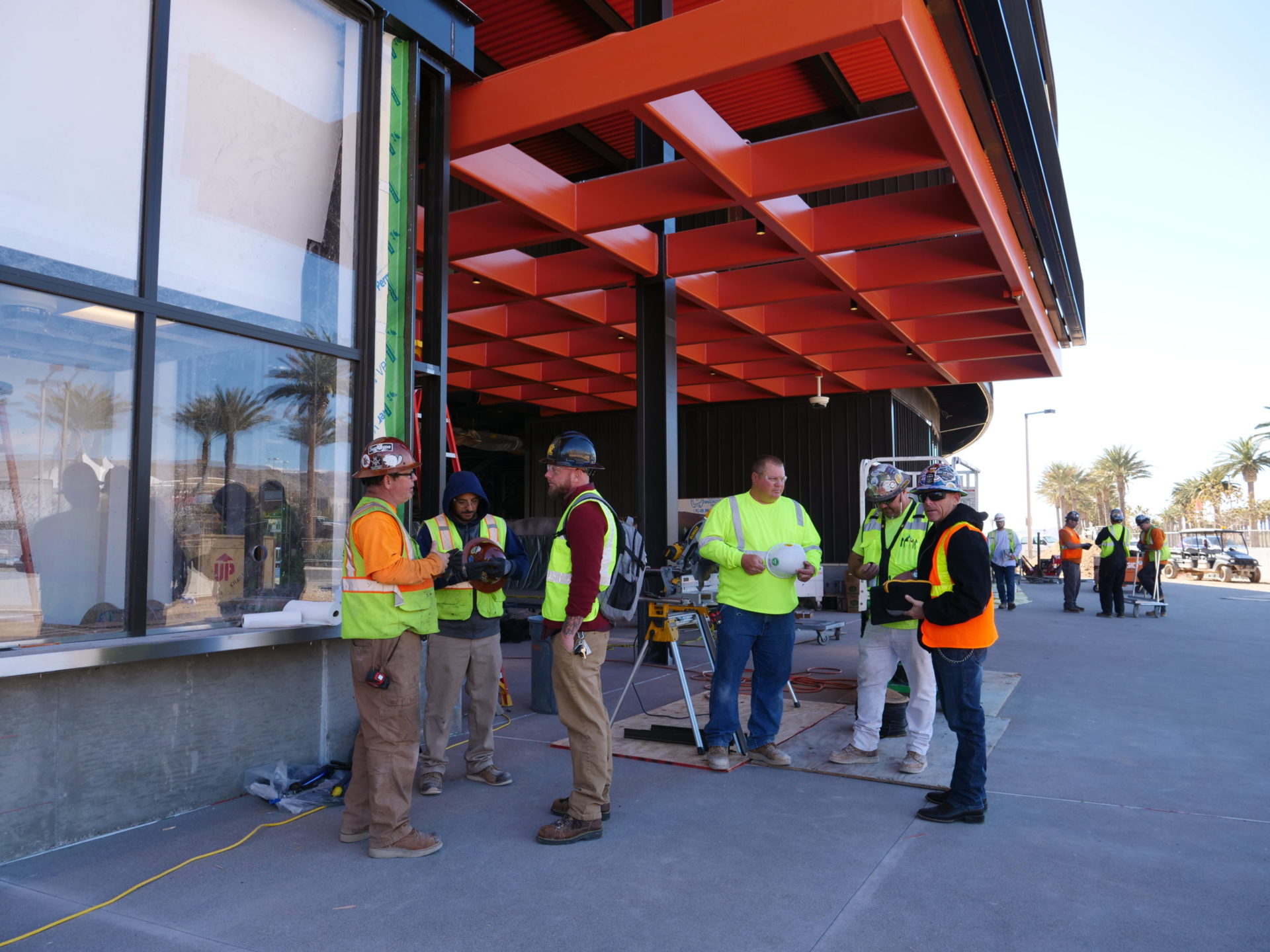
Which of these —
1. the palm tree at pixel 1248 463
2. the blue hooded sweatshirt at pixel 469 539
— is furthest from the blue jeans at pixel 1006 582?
the palm tree at pixel 1248 463

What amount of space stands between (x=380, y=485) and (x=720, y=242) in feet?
21.3

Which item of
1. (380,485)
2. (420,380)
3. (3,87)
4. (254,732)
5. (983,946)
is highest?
(3,87)

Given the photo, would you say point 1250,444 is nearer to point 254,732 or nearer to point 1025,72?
point 1025,72

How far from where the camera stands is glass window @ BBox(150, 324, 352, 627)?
4918 mm

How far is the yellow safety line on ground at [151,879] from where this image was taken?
3254mm

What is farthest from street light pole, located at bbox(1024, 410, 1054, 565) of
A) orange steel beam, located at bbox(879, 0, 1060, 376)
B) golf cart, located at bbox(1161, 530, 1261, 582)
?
orange steel beam, located at bbox(879, 0, 1060, 376)

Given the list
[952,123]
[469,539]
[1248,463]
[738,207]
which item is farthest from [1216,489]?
[469,539]

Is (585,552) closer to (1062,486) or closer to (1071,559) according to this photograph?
(1071,559)

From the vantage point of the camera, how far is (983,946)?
10.4ft

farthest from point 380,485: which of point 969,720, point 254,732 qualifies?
point 969,720

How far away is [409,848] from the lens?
4051mm

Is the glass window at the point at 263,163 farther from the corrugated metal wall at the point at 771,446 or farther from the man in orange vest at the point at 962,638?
the corrugated metal wall at the point at 771,446

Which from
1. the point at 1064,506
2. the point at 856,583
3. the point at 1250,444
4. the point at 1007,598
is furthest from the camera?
the point at 1064,506

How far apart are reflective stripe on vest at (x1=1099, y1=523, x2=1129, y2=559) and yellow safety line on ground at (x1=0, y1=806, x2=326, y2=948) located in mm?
14303
